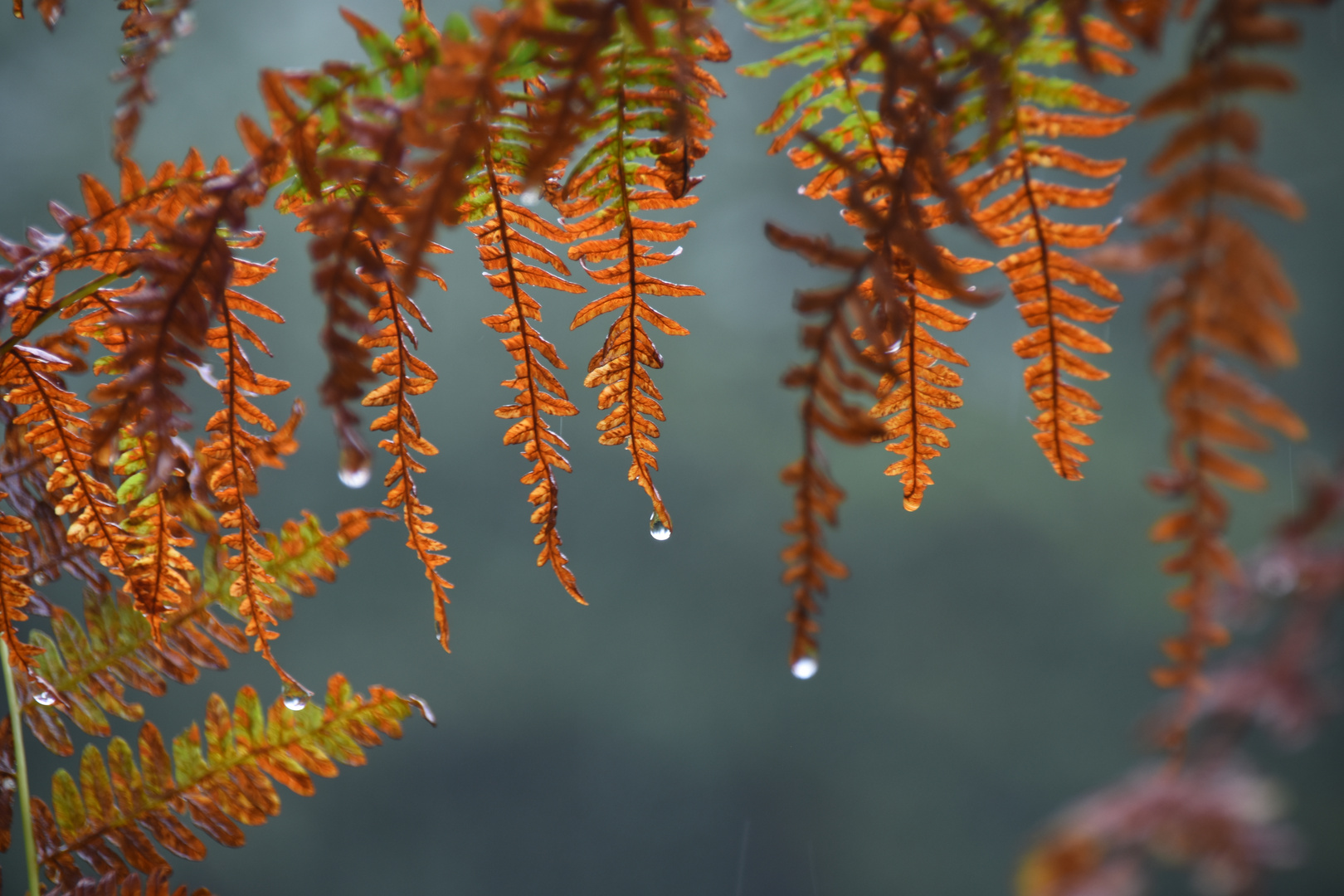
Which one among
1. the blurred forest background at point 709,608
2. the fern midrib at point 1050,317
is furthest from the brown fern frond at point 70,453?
the blurred forest background at point 709,608

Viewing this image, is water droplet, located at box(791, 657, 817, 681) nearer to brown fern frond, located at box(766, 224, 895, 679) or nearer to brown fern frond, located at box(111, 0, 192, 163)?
brown fern frond, located at box(766, 224, 895, 679)

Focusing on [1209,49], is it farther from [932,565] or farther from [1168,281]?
[932,565]

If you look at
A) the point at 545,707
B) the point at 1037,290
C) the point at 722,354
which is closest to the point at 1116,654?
the point at 722,354

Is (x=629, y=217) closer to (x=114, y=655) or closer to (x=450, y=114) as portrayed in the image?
(x=450, y=114)

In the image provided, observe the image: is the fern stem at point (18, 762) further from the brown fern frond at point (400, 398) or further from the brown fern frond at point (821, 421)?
the brown fern frond at point (821, 421)

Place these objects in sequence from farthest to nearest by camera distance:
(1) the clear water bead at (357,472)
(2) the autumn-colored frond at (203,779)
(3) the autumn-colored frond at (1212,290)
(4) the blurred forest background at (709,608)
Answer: (4) the blurred forest background at (709,608) → (2) the autumn-colored frond at (203,779) → (1) the clear water bead at (357,472) → (3) the autumn-colored frond at (1212,290)

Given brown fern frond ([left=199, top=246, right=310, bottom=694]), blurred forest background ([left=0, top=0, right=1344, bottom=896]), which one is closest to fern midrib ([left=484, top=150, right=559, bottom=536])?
brown fern frond ([left=199, top=246, right=310, bottom=694])

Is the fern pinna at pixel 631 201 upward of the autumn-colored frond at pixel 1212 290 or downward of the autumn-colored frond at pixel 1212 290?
upward
